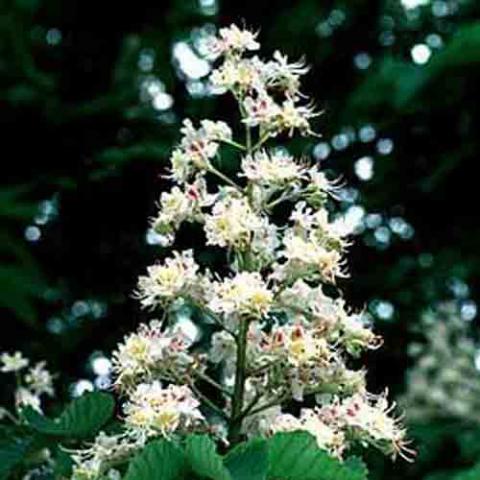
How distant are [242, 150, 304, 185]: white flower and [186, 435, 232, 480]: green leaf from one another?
0.38 meters

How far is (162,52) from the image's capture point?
19.6 ft

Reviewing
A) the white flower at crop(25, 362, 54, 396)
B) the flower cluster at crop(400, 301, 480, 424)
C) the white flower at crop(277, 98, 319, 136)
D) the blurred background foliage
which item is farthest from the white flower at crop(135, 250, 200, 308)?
the flower cluster at crop(400, 301, 480, 424)

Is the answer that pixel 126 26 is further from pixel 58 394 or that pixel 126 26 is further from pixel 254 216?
pixel 254 216

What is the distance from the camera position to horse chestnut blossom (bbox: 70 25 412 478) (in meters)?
1.54

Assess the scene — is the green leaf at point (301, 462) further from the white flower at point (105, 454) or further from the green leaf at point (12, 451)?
the green leaf at point (12, 451)

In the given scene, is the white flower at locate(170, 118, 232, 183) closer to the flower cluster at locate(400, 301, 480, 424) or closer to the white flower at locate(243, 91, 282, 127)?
the white flower at locate(243, 91, 282, 127)

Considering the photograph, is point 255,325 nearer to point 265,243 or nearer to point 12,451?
point 265,243

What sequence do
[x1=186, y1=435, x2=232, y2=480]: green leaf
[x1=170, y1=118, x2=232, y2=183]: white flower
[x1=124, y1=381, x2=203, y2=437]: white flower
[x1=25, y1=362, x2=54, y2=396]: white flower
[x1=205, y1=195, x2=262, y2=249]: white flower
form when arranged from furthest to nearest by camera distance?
[x1=25, y1=362, x2=54, y2=396]: white flower
[x1=170, y1=118, x2=232, y2=183]: white flower
[x1=205, y1=195, x2=262, y2=249]: white flower
[x1=124, y1=381, x2=203, y2=437]: white flower
[x1=186, y1=435, x2=232, y2=480]: green leaf

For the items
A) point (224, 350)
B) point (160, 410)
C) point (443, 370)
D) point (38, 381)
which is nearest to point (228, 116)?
point (443, 370)

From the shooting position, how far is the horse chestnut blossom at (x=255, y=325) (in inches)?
Answer: 60.6

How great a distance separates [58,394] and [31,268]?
0.74 metres

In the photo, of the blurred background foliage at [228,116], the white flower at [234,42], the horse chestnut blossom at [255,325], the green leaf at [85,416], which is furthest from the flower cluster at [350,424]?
the blurred background foliage at [228,116]

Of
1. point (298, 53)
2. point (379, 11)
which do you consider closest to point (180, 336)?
point (298, 53)

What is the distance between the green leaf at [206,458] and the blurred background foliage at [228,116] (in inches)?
114
